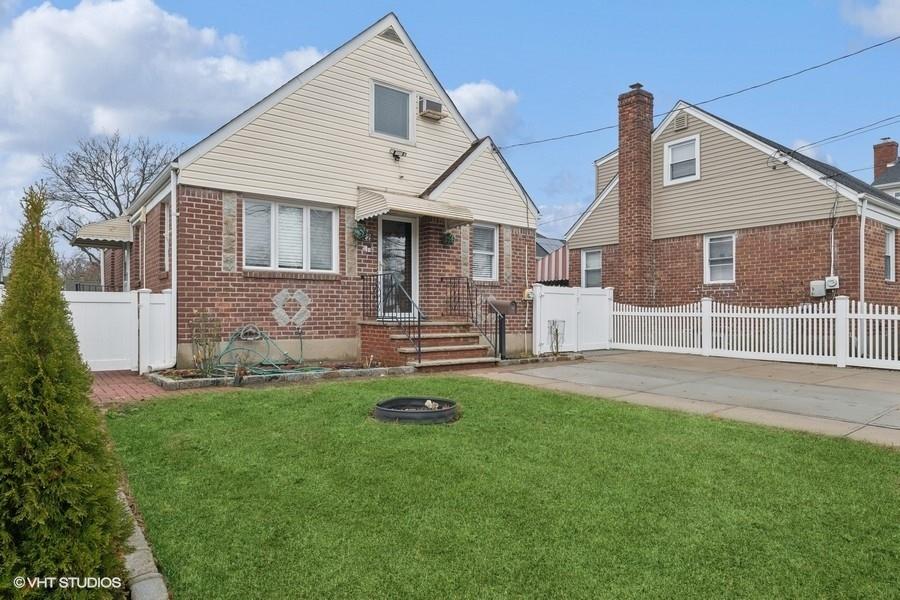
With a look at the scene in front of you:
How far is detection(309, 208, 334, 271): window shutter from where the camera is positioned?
10602mm

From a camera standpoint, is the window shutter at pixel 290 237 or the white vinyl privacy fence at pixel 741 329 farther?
the white vinyl privacy fence at pixel 741 329

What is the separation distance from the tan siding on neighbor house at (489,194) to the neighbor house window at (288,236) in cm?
273

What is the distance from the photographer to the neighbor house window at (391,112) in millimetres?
11625

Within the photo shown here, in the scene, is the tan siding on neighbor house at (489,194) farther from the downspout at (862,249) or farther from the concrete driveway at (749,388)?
the downspout at (862,249)

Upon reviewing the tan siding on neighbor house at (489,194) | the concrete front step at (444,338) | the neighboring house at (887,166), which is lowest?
the concrete front step at (444,338)

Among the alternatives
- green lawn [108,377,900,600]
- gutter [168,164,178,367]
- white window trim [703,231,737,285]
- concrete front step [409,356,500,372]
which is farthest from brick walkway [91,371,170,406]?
white window trim [703,231,737,285]

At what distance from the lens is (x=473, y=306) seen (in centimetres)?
1255

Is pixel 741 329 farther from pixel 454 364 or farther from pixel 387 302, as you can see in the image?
pixel 387 302

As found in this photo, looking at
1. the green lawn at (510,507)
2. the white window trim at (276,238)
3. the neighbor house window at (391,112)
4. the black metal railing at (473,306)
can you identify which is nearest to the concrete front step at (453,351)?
the black metal railing at (473,306)

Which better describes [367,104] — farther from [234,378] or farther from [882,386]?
[882,386]

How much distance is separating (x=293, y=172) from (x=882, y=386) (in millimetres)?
10144

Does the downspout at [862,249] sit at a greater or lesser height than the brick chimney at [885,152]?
lesser

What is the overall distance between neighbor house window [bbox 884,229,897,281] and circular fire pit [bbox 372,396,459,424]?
47.6ft

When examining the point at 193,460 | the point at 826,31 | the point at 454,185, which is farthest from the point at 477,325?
the point at 826,31
